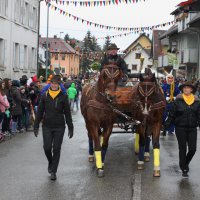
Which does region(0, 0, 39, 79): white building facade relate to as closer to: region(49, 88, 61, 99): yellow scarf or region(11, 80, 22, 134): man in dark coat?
region(11, 80, 22, 134): man in dark coat

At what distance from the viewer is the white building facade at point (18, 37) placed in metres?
27.8

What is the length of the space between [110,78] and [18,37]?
75.1ft

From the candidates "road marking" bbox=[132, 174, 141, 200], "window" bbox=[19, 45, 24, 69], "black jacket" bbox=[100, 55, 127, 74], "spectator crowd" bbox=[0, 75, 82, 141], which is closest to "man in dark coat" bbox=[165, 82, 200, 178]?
"road marking" bbox=[132, 174, 141, 200]

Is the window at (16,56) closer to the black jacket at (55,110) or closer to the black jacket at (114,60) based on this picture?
the black jacket at (114,60)

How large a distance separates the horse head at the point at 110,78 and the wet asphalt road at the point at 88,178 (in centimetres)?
161

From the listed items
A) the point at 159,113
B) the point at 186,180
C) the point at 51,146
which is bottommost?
the point at 186,180

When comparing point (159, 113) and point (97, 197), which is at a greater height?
point (159, 113)

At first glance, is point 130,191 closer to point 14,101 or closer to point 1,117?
point 1,117

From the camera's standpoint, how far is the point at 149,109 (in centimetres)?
905

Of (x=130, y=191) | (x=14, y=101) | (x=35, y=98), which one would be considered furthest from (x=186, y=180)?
(x=35, y=98)

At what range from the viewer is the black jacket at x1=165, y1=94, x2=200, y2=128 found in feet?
29.1

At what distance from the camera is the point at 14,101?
50.1ft

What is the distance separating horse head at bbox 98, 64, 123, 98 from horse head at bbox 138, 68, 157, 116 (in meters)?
0.46

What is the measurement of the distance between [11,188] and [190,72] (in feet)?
137
